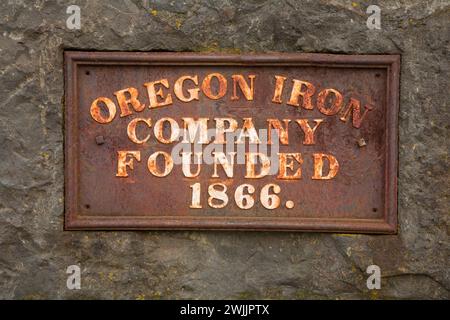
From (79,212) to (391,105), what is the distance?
142cm

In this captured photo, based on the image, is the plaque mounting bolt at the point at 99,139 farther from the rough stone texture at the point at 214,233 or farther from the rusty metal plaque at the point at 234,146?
the rough stone texture at the point at 214,233

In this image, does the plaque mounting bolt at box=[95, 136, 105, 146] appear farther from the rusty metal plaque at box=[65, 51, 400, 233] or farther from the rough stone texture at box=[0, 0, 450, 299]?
the rough stone texture at box=[0, 0, 450, 299]

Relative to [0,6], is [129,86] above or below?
below

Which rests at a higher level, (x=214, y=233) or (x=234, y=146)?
(x=234, y=146)

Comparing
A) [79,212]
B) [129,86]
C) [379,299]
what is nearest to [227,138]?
[129,86]

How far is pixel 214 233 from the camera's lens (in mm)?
3725

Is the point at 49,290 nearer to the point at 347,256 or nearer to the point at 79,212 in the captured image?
the point at 79,212

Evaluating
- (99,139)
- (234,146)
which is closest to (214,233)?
(234,146)

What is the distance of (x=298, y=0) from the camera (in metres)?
3.68

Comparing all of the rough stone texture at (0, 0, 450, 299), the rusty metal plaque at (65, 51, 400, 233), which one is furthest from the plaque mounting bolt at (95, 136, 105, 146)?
the rough stone texture at (0, 0, 450, 299)

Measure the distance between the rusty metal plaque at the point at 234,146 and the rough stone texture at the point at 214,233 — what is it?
8 centimetres

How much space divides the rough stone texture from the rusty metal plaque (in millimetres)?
82

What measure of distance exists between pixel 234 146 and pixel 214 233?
0.39m

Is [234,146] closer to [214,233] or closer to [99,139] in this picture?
[214,233]
